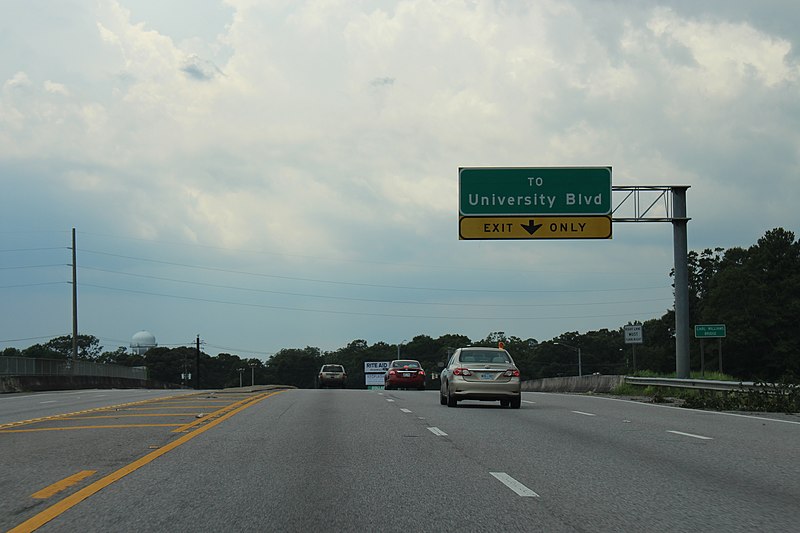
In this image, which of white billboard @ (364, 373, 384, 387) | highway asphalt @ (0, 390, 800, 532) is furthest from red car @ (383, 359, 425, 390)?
white billboard @ (364, 373, 384, 387)

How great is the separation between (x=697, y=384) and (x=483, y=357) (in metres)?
8.28

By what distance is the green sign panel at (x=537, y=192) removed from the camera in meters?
34.2

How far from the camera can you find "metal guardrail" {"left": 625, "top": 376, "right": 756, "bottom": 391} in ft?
81.7

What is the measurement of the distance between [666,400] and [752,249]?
2976 inches

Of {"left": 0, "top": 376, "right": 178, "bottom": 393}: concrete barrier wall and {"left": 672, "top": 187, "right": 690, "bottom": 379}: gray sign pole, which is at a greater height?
{"left": 672, "top": 187, "right": 690, "bottom": 379}: gray sign pole

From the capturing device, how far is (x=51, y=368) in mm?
53125

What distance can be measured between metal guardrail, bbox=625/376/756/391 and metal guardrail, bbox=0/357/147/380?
27.5m

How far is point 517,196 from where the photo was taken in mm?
34312

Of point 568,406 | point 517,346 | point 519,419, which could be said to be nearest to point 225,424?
point 519,419

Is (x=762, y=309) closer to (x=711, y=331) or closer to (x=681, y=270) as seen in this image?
(x=711, y=331)

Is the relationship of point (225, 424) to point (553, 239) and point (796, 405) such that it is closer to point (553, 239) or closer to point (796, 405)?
point (796, 405)

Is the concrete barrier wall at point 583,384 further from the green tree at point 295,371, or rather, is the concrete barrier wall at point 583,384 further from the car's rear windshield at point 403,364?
the green tree at point 295,371

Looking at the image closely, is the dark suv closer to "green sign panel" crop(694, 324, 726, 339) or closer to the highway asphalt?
"green sign panel" crop(694, 324, 726, 339)

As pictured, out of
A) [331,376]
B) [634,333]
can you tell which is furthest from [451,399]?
[331,376]
